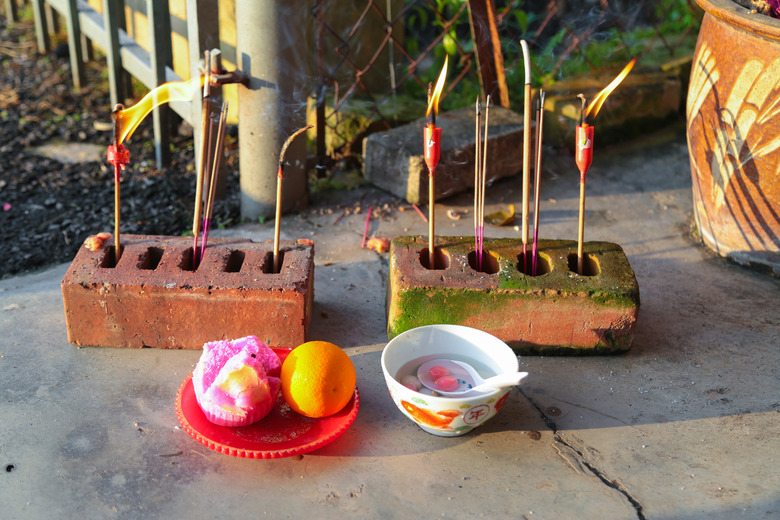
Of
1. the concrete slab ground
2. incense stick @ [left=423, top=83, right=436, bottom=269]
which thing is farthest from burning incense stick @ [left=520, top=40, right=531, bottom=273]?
the concrete slab ground

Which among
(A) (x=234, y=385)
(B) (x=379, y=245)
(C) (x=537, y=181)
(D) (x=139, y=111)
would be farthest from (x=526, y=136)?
(D) (x=139, y=111)

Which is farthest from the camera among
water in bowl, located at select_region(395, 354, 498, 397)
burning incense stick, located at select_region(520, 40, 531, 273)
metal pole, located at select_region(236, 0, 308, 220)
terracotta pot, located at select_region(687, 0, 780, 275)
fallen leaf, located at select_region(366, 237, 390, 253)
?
fallen leaf, located at select_region(366, 237, 390, 253)

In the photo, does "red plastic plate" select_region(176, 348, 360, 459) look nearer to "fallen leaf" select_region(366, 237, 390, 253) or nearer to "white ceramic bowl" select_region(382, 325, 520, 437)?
"white ceramic bowl" select_region(382, 325, 520, 437)

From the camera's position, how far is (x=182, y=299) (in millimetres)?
2584

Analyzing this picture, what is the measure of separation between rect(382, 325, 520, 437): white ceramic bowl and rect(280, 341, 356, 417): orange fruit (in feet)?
0.44

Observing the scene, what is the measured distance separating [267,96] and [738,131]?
205 cm

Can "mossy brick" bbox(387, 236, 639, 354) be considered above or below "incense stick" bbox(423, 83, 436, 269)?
below

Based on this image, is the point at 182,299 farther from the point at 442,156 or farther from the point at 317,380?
the point at 442,156

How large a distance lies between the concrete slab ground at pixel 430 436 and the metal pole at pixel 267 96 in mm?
656

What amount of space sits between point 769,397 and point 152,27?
3.29 m

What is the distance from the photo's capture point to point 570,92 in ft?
14.8

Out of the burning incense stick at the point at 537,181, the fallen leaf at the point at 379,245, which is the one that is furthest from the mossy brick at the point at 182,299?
the burning incense stick at the point at 537,181

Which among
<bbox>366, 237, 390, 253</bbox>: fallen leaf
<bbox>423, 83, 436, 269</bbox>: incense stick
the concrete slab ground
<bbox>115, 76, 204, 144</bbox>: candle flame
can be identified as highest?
<bbox>115, 76, 204, 144</bbox>: candle flame

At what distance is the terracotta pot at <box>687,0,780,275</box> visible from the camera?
2.98 meters
